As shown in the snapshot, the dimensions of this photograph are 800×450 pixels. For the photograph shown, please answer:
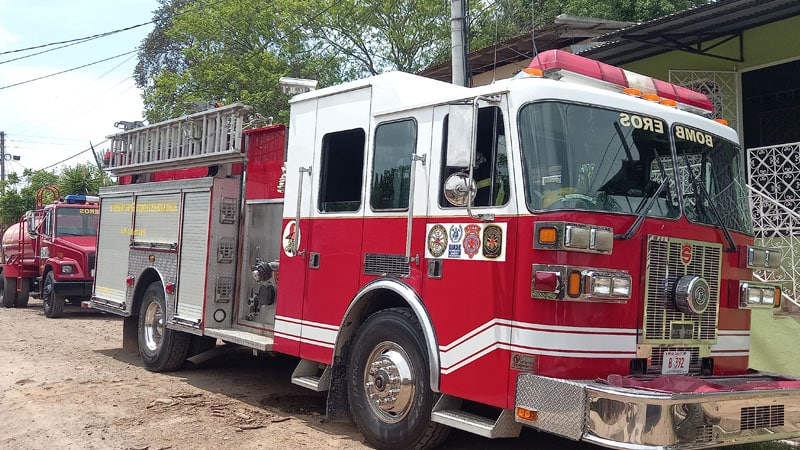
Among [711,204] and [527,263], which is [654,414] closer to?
[527,263]

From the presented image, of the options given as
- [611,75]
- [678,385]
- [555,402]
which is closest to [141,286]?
[611,75]

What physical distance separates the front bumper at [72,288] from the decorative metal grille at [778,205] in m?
12.9

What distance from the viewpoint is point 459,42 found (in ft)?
34.0

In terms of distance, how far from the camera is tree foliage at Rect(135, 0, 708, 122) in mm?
27203

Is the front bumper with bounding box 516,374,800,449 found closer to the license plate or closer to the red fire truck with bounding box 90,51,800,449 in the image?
the red fire truck with bounding box 90,51,800,449

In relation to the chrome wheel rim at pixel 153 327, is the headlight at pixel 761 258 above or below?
above

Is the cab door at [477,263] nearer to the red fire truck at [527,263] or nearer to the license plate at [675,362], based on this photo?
the red fire truck at [527,263]

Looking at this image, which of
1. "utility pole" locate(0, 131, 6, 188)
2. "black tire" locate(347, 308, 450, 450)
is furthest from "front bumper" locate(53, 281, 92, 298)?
"utility pole" locate(0, 131, 6, 188)

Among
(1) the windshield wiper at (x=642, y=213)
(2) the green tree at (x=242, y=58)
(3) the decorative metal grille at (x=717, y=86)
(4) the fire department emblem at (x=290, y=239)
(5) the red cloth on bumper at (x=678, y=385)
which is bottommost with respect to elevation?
(5) the red cloth on bumper at (x=678, y=385)

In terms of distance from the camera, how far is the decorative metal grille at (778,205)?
864 cm

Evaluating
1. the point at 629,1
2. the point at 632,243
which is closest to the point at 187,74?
the point at 629,1

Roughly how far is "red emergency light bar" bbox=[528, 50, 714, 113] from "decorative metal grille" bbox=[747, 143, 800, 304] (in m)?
3.48

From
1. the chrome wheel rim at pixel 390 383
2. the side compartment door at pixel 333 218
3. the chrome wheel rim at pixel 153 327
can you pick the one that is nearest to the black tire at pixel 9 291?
the chrome wheel rim at pixel 153 327

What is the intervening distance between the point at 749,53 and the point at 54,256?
559 inches
